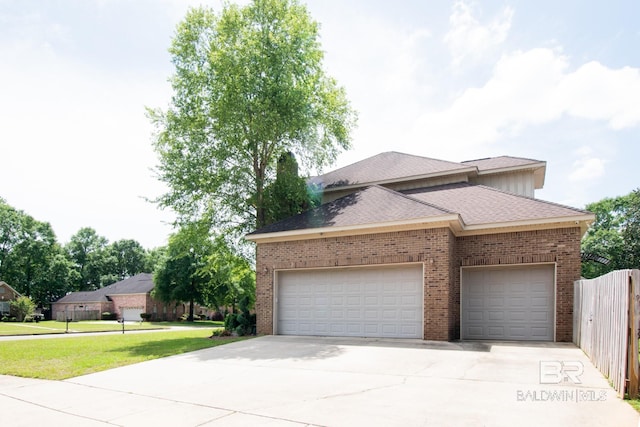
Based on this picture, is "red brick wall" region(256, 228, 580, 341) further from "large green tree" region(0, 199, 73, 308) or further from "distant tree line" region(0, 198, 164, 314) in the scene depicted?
"large green tree" region(0, 199, 73, 308)

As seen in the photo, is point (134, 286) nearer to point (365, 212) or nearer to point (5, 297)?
point (5, 297)

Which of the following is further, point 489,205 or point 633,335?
point 489,205

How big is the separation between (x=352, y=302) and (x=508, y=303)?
4888mm

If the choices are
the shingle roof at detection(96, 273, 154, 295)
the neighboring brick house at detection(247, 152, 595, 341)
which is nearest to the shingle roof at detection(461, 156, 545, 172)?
the neighboring brick house at detection(247, 152, 595, 341)

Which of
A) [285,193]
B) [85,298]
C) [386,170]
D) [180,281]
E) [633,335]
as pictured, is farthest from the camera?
[85,298]

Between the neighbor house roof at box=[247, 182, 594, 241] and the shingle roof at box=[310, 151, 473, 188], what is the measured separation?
1.83 metres

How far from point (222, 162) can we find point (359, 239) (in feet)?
24.6

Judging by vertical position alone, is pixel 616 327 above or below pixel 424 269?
below

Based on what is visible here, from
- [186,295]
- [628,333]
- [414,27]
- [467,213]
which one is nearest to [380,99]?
[414,27]

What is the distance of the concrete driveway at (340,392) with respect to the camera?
5.52 meters

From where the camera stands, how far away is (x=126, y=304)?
51062 mm

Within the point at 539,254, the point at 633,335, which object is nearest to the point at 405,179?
the point at 539,254

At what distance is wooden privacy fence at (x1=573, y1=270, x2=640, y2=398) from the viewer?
5852 millimetres

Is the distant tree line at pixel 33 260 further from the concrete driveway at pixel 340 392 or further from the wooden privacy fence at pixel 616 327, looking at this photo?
the wooden privacy fence at pixel 616 327
